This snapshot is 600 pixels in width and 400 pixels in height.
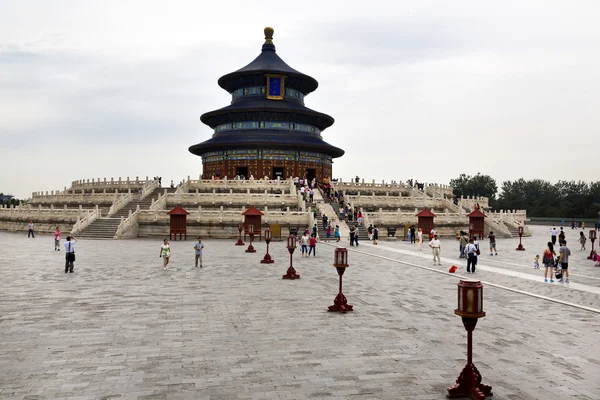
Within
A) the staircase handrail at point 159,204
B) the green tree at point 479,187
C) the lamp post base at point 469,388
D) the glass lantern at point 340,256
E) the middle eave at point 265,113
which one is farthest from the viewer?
the green tree at point 479,187

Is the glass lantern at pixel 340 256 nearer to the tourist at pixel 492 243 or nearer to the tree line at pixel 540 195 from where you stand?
the tourist at pixel 492 243

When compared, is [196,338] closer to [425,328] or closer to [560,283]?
[425,328]

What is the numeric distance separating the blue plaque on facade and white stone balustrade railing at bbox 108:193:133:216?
82.7 feet

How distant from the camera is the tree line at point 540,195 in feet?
277

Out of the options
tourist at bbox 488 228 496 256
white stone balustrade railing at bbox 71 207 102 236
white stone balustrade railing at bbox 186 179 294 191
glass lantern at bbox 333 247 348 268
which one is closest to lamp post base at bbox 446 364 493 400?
glass lantern at bbox 333 247 348 268

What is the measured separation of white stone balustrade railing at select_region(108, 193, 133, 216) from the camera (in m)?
38.3

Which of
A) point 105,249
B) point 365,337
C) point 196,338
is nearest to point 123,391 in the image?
point 196,338

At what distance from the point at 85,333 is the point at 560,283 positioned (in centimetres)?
1476

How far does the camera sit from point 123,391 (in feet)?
21.3

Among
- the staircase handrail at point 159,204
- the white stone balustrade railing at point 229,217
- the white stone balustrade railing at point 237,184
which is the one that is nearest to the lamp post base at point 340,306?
the white stone balustrade railing at point 229,217

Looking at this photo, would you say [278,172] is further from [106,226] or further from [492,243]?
[492,243]

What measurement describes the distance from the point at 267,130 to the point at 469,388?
52.8 metres

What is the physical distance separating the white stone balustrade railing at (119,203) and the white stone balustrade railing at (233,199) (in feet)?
11.8

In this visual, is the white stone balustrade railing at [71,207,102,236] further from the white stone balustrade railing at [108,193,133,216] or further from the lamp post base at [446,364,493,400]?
the lamp post base at [446,364,493,400]
